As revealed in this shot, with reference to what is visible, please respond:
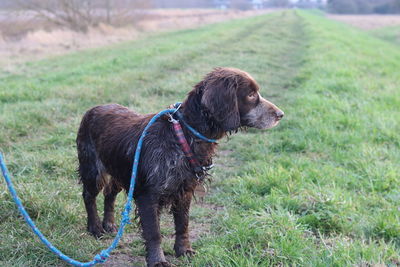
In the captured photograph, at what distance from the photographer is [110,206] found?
394 centimetres

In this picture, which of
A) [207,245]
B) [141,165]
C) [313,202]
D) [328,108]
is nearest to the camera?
[141,165]

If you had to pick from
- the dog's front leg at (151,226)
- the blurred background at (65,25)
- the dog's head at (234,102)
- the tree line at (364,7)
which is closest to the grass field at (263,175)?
the dog's front leg at (151,226)

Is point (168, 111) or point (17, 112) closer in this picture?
point (168, 111)

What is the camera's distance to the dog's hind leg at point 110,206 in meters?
3.85

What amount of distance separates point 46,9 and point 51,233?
839 inches

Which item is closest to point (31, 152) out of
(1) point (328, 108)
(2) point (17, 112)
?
(2) point (17, 112)

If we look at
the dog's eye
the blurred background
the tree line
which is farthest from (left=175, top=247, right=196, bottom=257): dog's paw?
the tree line

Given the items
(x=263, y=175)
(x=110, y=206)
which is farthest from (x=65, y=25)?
(x=110, y=206)

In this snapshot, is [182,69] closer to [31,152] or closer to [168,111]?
[31,152]

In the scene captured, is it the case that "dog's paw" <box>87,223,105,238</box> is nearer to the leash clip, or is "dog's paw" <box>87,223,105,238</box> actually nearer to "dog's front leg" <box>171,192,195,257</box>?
"dog's front leg" <box>171,192,195,257</box>

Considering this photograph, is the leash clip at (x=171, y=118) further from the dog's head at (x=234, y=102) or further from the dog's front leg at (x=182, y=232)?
the dog's front leg at (x=182, y=232)

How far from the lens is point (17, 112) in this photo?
23.6ft

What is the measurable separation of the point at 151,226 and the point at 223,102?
1.06 metres

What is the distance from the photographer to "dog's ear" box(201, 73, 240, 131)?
121 inches
